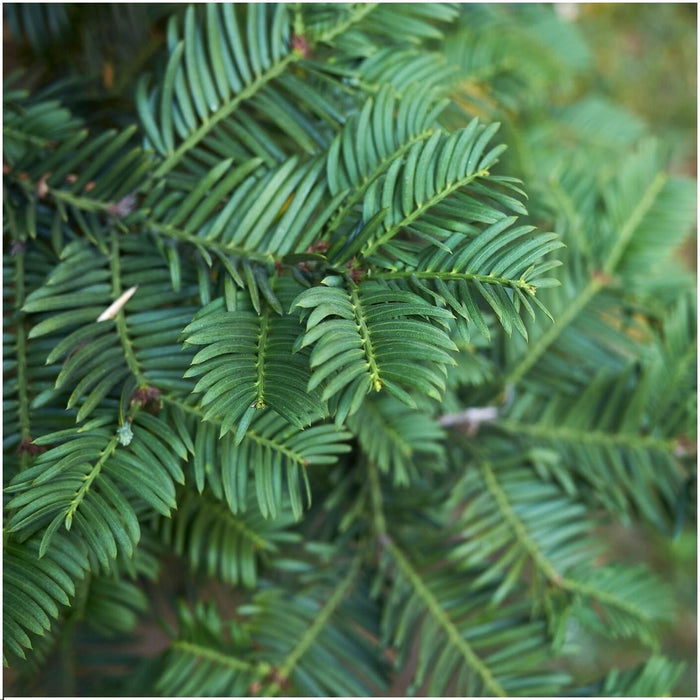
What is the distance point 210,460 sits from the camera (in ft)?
1.40

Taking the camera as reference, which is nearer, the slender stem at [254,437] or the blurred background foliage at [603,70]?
the slender stem at [254,437]

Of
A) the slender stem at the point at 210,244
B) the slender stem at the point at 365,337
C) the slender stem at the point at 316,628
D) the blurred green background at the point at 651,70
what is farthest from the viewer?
the blurred green background at the point at 651,70

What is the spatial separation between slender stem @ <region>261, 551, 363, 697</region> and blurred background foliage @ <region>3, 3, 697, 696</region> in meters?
0.17

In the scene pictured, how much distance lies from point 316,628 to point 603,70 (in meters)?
1.00

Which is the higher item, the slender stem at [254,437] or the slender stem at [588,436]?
the slender stem at [254,437]

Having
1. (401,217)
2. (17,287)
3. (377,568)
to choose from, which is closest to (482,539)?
(377,568)

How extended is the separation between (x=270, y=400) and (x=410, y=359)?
75mm

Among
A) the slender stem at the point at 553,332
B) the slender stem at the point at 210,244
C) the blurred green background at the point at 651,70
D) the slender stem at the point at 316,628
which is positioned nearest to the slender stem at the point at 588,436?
the slender stem at the point at 553,332

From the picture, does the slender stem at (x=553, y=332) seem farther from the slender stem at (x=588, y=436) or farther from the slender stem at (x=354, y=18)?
the slender stem at (x=354, y=18)

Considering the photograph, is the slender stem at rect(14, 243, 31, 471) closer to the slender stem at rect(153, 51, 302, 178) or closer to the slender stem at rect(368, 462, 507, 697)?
the slender stem at rect(153, 51, 302, 178)

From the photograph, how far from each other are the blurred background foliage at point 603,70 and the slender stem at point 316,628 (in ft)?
0.55

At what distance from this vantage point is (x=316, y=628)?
0.57 meters

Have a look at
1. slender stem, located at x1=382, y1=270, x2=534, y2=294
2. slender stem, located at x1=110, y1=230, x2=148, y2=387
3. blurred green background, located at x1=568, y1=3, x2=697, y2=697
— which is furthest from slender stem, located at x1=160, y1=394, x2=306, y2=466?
blurred green background, located at x1=568, y1=3, x2=697, y2=697

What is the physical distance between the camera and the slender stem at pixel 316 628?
0.55 m
